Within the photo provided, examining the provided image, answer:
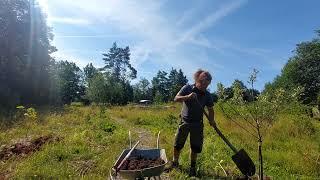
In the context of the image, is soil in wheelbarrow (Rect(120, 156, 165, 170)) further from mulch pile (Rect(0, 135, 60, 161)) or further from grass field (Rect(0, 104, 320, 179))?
mulch pile (Rect(0, 135, 60, 161))

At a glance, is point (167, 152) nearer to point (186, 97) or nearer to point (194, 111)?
point (194, 111)

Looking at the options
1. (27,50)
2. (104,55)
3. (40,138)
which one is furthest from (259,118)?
(104,55)

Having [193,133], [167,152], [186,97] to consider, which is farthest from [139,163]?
[167,152]

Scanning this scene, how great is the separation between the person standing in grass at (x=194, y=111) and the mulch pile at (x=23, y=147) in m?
4.64

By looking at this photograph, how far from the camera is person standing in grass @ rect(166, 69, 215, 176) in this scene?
Answer: 29.3 ft

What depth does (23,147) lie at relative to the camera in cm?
1253

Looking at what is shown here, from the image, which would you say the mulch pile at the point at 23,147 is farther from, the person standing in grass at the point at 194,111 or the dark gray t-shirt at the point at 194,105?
the dark gray t-shirt at the point at 194,105

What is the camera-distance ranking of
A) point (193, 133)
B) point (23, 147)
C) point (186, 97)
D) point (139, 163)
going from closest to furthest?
point (139, 163)
point (186, 97)
point (193, 133)
point (23, 147)

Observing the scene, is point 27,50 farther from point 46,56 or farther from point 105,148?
point 105,148

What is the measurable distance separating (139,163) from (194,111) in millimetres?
2459

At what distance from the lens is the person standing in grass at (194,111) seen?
8922 millimetres

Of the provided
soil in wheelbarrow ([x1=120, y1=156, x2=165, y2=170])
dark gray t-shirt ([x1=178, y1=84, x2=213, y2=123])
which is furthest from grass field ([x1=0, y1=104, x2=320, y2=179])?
soil in wheelbarrow ([x1=120, y1=156, x2=165, y2=170])

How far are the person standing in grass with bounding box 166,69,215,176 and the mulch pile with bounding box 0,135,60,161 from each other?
4.64m

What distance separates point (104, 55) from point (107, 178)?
95432 millimetres
